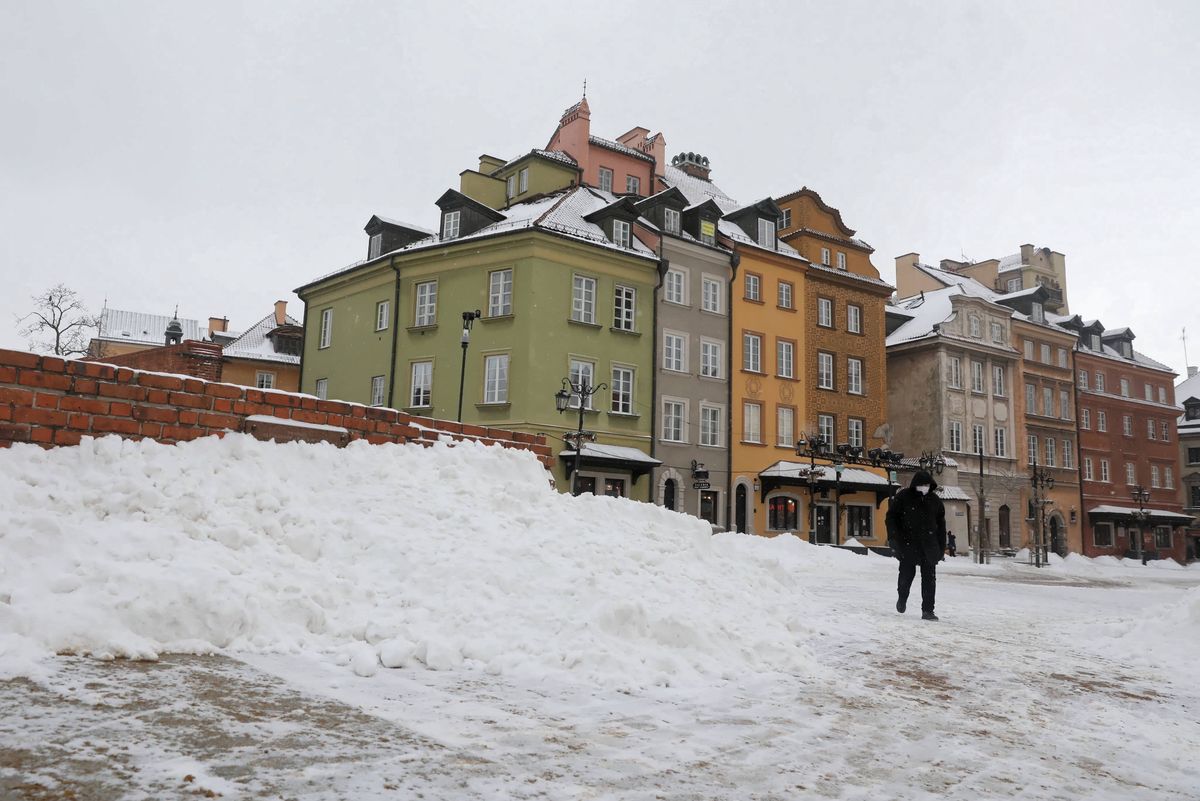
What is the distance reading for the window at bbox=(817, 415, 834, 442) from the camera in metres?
36.8

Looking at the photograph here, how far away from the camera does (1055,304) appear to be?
2162 inches

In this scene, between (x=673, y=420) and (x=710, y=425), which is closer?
(x=673, y=420)

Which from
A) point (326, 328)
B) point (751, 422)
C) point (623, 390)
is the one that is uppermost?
point (326, 328)

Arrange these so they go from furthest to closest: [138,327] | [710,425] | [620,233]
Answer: [138,327], [710,425], [620,233]

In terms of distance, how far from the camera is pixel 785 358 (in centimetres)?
3619

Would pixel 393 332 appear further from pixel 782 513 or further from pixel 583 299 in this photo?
pixel 782 513

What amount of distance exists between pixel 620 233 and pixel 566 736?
29.0 m

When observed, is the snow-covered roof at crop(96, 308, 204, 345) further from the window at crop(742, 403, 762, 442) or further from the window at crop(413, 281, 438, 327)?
the window at crop(742, 403, 762, 442)


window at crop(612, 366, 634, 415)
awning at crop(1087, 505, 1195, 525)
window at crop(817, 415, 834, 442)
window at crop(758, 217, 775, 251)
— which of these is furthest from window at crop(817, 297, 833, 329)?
awning at crop(1087, 505, 1195, 525)

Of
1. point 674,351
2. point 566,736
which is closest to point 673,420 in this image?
point 674,351

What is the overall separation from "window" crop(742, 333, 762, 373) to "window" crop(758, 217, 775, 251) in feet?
14.4

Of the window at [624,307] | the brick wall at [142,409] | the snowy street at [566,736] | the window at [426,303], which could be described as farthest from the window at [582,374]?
the snowy street at [566,736]

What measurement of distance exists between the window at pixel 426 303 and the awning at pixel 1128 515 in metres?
40.1

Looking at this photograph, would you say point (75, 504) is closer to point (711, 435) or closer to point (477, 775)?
point (477, 775)
